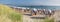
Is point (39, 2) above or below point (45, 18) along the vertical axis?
above

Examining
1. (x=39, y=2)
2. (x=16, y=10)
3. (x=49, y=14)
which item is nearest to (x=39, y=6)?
(x=39, y=2)

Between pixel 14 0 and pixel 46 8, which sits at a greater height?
pixel 14 0

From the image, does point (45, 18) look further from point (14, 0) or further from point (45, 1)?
point (14, 0)

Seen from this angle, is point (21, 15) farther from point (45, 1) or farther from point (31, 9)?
point (45, 1)

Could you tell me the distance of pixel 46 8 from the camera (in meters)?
2.19

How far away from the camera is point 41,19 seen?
7.16 ft

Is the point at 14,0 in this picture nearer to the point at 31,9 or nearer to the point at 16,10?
the point at 16,10

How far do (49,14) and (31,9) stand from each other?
29cm

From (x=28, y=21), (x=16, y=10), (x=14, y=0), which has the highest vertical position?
(x=14, y=0)

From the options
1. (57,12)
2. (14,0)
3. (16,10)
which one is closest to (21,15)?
(16,10)

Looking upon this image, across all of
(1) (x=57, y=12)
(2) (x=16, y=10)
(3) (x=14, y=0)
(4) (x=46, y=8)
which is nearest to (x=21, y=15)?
(2) (x=16, y=10)

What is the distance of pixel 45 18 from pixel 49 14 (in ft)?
0.31

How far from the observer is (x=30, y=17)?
85.3 inches

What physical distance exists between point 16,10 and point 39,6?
0.36 meters
